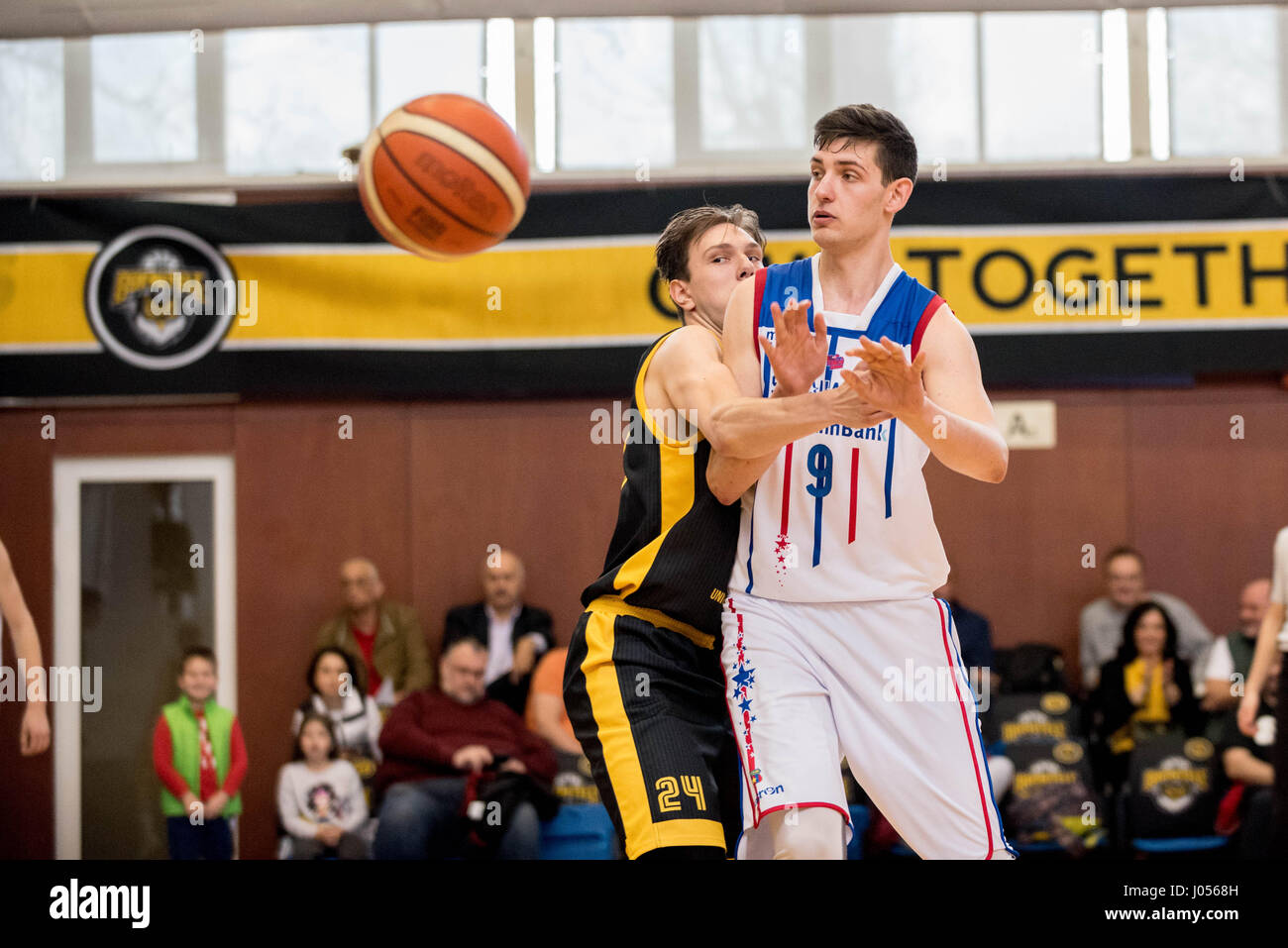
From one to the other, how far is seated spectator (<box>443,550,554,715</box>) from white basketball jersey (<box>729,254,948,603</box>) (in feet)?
10.1

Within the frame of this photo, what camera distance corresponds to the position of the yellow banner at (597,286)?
627cm

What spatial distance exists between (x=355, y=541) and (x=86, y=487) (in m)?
1.40

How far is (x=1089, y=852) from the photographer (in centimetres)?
A: 539

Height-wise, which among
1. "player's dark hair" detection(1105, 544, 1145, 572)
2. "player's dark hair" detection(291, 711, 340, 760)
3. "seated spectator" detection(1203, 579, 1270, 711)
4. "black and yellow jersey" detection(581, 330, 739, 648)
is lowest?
"player's dark hair" detection(291, 711, 340, 760)

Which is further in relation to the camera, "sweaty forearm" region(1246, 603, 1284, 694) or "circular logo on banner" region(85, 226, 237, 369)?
"circular logo on banner" region(85, 226, 237, 369)

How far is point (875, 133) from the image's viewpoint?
9.78ft

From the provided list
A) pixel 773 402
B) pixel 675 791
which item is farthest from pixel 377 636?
pixel 773 402

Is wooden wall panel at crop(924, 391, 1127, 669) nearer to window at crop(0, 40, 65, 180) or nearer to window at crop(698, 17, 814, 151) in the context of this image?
window at crop(698, 17, 814, 151)

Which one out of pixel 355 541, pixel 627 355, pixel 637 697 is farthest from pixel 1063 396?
pixel 637 697

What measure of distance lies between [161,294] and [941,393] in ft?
15.3

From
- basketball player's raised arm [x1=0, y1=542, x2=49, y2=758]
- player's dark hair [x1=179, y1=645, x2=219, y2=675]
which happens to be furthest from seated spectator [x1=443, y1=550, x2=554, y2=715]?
basketball player's raised arm [x1=0, y1=542, x2=49, y2=758]

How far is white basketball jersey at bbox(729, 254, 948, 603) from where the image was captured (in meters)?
2.81

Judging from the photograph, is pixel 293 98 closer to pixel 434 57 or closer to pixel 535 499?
pixel 434 57
